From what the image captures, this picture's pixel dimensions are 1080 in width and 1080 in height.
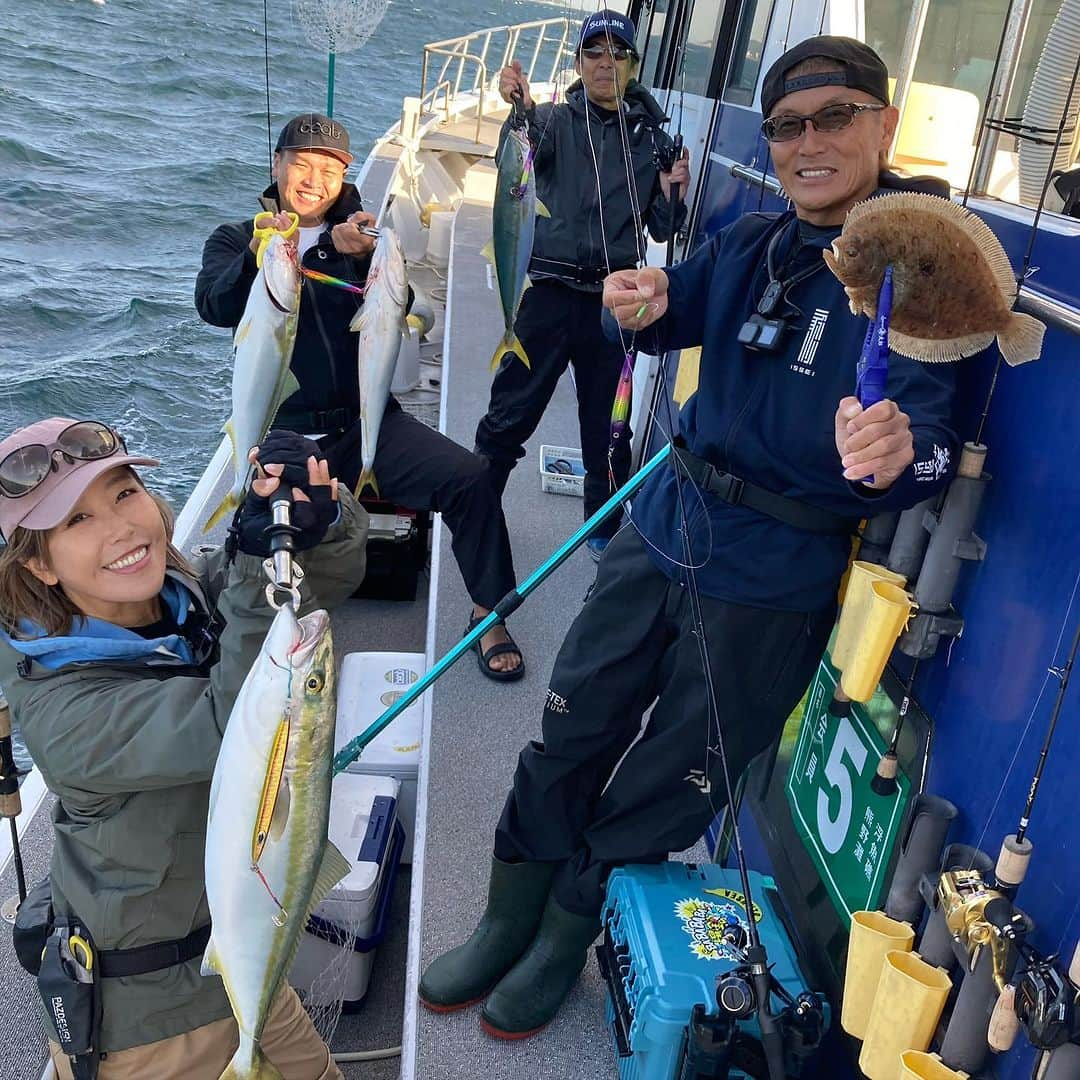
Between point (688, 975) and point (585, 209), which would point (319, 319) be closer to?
point (585, 209)

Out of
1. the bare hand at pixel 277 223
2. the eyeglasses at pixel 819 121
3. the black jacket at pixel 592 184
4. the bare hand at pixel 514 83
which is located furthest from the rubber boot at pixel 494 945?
the bare hand at pixel 514 83

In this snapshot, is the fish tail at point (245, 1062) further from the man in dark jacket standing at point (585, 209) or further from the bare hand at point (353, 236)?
the man in dark jacket standing at point (585, 209)

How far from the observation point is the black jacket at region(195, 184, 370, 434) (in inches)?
151

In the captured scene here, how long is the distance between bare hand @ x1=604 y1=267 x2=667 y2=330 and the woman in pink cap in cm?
74

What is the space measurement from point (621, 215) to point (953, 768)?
10.2 feet

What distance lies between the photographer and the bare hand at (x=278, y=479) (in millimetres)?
1827

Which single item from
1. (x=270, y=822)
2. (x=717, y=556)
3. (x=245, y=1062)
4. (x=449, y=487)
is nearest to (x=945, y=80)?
(x=717, y=556)

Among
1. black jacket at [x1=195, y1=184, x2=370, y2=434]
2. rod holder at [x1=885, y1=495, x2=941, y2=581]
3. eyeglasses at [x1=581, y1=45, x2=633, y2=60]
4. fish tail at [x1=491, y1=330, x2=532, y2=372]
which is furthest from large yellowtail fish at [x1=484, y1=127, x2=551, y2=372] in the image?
rod holder at [x1=885, y1=495, x2=941, y2=581]

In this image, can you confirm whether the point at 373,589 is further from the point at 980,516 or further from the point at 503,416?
the point at 980,516

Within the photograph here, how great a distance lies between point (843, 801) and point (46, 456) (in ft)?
6.22

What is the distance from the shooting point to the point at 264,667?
5.15 feet

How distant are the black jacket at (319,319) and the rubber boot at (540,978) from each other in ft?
7.24

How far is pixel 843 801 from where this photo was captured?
7.73ft

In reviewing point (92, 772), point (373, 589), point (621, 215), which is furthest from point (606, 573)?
point (373, 589)
